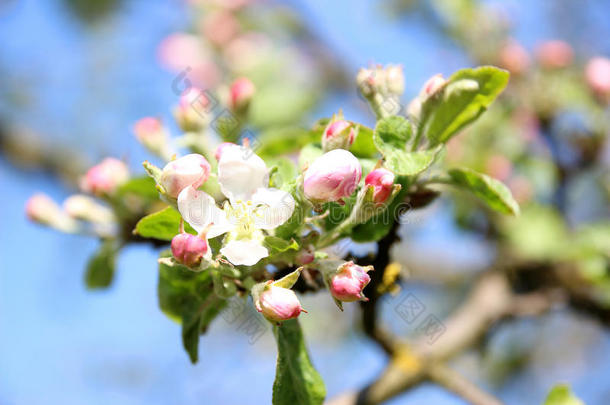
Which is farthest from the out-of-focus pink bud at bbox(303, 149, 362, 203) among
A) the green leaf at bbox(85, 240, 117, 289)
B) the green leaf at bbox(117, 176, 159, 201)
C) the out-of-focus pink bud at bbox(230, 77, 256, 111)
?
the green leaf at bbox(85, 240, 117, 289)

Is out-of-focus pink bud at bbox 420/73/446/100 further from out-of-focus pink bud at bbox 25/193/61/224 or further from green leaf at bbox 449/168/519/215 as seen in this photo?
out-of-focus pink bud at bbox 25/193/61/224

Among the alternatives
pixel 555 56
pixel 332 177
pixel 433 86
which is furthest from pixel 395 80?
pixel 555 56

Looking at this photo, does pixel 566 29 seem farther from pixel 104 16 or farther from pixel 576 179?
pixel 104 16

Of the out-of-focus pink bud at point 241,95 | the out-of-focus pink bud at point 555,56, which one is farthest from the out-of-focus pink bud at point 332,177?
the out-of-focus pink bud at point 555,56

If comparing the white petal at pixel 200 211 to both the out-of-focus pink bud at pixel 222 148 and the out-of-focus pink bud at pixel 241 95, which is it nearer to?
the out-of-focus pink bud at pixel 222 148

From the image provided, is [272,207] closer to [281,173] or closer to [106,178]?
[281,173]
